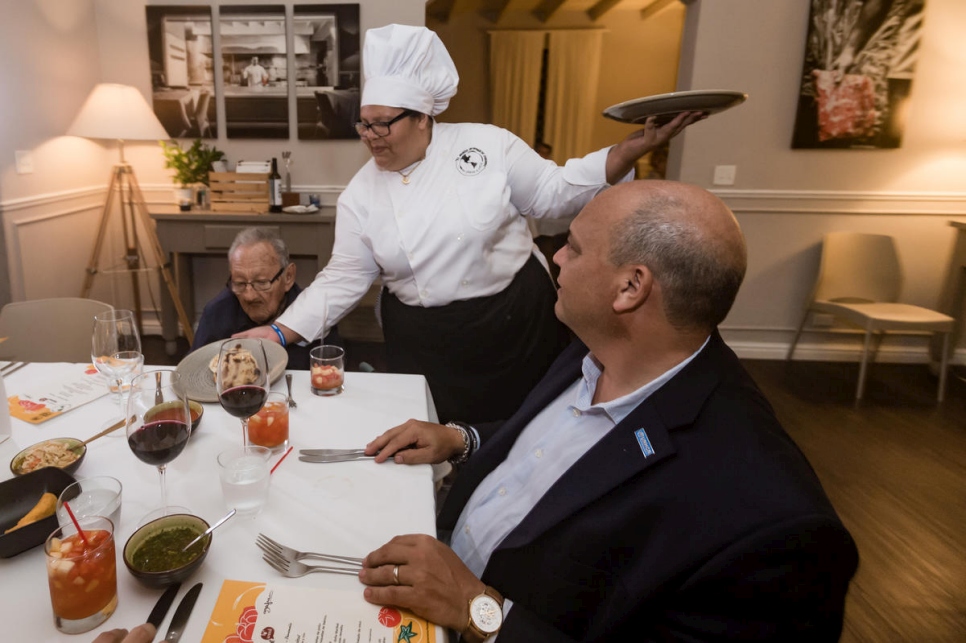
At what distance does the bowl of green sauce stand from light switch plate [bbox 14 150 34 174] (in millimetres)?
3220

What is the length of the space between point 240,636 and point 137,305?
3.79m

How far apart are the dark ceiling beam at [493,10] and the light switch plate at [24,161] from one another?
4510mm

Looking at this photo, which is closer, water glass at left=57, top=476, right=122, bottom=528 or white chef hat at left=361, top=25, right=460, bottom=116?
water glass at left=57, top=476, right=122, bottom=528

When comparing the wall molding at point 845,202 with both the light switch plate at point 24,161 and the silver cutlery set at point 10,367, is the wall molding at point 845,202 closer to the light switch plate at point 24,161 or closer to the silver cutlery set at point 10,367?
the silver cutlery set at point 10,367

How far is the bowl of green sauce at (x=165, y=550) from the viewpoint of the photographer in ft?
2.71

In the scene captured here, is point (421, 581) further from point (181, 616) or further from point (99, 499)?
point (99, 499)

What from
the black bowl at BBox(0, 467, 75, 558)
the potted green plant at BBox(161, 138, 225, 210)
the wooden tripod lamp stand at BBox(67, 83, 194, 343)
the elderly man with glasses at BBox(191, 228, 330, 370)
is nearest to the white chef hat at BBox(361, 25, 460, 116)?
the elderly man with glasses at BBox(191, 228, 330, 370)

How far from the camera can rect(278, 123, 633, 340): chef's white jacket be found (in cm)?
198

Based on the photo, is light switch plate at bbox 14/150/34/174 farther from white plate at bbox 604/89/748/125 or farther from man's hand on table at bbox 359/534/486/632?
man's hand on table at bbox 359/534/486/632

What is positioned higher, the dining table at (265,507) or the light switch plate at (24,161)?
the light switch plate at (24,161)

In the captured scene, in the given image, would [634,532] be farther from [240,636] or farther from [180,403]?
[180,403]

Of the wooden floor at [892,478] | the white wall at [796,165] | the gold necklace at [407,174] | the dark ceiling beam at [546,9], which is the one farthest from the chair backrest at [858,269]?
the dark ceiling beam at [546,9]

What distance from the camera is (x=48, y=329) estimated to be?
206 cm

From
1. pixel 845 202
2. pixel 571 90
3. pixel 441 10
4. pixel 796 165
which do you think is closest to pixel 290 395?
pixel 796 165
